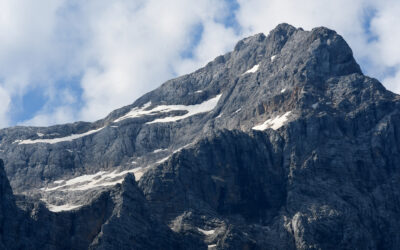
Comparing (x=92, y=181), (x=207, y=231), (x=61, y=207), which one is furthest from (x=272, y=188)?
(x=92, y=181)

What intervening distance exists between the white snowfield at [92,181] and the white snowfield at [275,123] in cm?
2879

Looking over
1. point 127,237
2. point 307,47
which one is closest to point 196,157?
point 127,237

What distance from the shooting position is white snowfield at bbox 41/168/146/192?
184 m

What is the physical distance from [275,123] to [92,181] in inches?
1823

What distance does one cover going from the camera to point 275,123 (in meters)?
168

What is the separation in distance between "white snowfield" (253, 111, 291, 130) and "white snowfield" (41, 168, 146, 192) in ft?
94.5

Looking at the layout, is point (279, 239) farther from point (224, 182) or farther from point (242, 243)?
point (224, 182)

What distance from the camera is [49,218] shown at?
138 metres

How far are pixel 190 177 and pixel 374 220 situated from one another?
108ft

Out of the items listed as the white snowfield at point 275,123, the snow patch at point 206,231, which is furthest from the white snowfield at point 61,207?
the white snowfield at point 275,123

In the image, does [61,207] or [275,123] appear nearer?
[61,207]

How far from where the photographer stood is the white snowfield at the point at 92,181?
184m

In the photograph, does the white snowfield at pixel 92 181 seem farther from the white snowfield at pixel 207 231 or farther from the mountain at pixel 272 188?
the white snowfield at pixel 207 231

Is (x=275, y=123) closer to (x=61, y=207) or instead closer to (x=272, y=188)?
(x=272, y=188)
